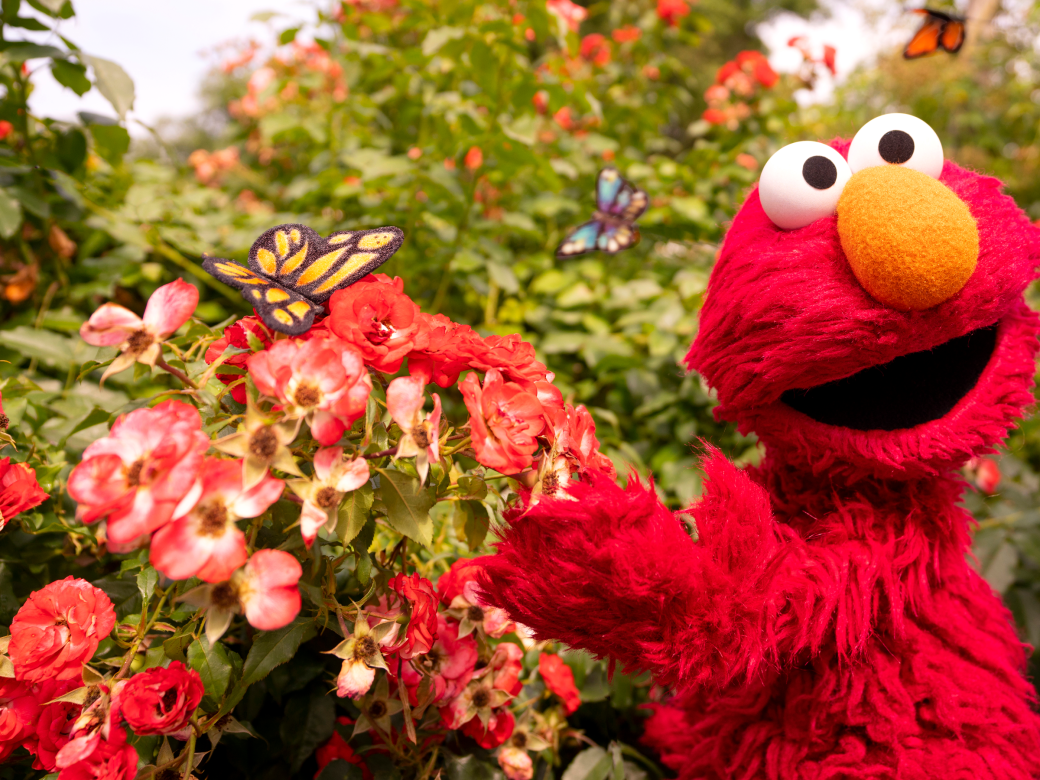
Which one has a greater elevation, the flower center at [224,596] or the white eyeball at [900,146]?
the white eyeball at [900,146]

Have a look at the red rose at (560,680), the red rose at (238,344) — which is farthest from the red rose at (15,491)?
the red rose at (560,680)

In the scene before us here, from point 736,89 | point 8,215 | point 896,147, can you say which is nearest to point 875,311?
point 896,147

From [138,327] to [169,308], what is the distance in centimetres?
2

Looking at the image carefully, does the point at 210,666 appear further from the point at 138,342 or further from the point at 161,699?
the point at 138,342

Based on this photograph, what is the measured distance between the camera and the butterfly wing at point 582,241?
45.4 inches

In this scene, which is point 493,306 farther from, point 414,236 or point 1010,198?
point 1010,198

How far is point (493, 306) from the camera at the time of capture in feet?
4.83

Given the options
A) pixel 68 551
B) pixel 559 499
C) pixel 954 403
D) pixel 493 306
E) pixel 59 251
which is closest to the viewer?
pixel 559 499

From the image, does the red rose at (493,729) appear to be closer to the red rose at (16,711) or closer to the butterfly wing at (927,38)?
the red rose at (16,711)

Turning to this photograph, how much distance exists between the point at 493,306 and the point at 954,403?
99 cm

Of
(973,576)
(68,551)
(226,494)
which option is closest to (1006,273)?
(973,576)

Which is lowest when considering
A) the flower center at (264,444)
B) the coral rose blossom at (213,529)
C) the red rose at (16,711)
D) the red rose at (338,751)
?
the red rose at (338,751)

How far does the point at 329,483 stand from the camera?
438 mm

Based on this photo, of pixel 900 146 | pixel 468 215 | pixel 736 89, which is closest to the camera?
pixel 900 146
